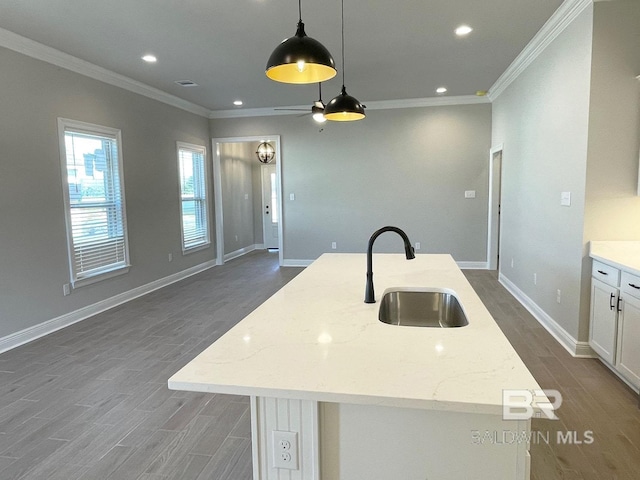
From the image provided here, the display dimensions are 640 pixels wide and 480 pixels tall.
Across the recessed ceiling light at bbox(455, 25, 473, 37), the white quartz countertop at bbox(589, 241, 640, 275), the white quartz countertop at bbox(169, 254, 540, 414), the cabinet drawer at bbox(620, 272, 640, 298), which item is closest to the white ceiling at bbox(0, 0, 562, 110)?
the recessed ceiling light at bbox(455, 25, 473, 37)

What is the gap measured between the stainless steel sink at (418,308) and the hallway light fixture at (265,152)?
7.56m

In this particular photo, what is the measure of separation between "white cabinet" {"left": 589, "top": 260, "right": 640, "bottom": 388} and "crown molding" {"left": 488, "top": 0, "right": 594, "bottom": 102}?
6.62 ft

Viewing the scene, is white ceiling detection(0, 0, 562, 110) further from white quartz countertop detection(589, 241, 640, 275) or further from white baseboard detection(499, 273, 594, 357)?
white baseboard detection(499, 273, 594, 357)

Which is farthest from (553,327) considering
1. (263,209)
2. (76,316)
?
(263,209)

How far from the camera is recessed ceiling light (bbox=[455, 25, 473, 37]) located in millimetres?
3674

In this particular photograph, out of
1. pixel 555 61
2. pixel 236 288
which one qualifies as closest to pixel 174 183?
pixel 236 288

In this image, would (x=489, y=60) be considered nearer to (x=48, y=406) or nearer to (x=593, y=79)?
(x=593, y=79)

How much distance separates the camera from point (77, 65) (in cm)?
438

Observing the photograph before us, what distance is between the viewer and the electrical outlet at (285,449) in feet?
3.70

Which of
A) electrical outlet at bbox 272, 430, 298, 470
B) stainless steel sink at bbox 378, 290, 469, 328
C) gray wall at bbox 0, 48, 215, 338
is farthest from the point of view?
gray wall at bbox 0, 48, 215, 338

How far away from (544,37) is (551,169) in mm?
1287

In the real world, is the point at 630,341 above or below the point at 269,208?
below

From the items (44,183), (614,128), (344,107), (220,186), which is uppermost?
(344,107)

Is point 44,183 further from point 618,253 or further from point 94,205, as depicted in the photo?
point 618,253
